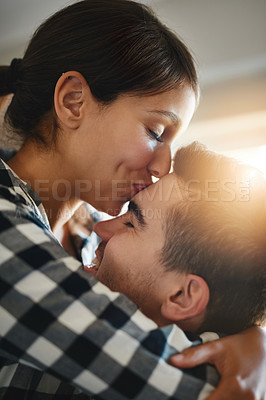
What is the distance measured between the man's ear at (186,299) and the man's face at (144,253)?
0.02 m

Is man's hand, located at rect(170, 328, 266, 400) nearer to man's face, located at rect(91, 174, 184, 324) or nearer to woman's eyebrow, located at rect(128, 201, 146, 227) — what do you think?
man's face, located at rect(91, 174, 184, 324)

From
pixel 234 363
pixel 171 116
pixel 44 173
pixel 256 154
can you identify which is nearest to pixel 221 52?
pixel 256 154

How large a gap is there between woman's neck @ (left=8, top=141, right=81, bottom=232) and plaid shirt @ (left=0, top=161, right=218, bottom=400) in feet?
1.24

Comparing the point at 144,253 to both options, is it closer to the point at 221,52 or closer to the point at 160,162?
the point at 160,162

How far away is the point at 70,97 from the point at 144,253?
1.34 feet

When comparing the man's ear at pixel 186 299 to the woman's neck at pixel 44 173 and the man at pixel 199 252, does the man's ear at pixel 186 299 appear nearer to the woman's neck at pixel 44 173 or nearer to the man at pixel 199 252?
the man at pixel 199 252

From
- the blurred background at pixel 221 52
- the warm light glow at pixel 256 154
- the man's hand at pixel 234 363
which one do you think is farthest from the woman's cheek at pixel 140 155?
the warm light glow at pixel 256 154

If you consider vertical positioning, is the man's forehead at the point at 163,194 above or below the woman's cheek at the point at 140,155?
below

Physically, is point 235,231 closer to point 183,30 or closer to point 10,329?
point 10,329

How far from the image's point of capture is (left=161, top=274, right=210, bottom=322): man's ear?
71cm

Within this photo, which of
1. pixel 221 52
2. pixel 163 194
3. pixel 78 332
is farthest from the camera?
pixel 221 52

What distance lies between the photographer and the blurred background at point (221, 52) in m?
1.85

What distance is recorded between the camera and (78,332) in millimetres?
551

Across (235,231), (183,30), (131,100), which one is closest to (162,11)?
(183,30)
